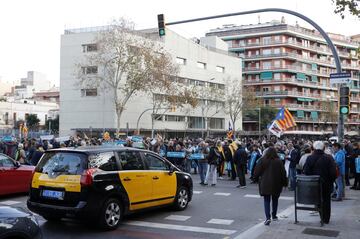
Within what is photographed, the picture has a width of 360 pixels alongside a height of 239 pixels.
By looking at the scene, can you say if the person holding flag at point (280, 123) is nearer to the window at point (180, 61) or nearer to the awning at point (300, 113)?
the window at point (180, 61)

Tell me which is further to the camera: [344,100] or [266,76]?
[266,76]

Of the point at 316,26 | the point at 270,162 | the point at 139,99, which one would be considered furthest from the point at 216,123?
the point at 270,162

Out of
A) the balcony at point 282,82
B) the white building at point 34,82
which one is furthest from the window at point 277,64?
the white building at point 34,82

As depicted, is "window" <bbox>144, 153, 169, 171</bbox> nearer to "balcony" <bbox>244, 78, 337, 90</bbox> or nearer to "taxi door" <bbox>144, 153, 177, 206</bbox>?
"taxi door" <bbox>144, 153, 177, 206</bbox>

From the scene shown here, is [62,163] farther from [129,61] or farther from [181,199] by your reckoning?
[129,61]

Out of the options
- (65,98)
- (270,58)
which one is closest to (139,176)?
(65,98)

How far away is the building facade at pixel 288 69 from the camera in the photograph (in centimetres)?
8644

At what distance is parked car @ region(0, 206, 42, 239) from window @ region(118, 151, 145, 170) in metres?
3.82

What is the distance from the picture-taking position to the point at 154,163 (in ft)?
34.4

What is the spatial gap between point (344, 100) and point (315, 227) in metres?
6.03

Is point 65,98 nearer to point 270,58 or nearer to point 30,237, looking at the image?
point 270,58

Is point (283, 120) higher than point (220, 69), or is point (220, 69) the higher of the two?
point (220, 69)

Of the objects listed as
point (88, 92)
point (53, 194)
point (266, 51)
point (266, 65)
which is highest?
point (266, 51)

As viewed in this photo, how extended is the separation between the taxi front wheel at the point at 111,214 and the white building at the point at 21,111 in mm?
81231
